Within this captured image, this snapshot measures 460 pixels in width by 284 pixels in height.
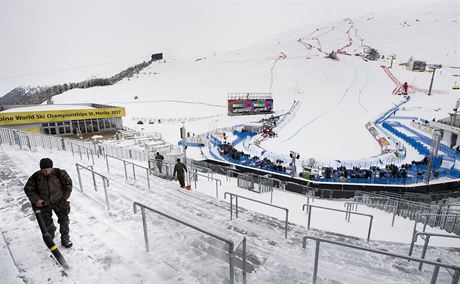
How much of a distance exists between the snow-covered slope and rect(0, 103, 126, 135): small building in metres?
7.41

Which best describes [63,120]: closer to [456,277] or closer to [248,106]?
[248,106]

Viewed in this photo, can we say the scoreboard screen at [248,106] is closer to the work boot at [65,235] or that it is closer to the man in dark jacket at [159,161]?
the man in dark jacket at [159,161]

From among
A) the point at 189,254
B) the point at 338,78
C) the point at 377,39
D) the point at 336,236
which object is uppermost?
the point at 377,39

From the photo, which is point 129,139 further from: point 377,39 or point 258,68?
point 377,39

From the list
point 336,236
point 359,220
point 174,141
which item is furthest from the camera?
point 174,141

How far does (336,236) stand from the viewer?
5.80 metres

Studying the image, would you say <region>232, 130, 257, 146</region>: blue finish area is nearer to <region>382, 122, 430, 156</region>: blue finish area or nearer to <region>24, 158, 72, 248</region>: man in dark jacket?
<region>382, 122, 430, 156</region>: blue finish area

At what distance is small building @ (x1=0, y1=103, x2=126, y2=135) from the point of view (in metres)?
22.8

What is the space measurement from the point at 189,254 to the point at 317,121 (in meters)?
35.0

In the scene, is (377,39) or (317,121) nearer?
(317,121)

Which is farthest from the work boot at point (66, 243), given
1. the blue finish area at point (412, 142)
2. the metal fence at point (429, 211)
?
the blue finish area at point (412, 142)

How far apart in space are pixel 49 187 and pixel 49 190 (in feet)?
0.16

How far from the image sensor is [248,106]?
45.3 m

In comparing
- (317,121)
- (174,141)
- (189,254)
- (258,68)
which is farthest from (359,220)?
(258,68)
